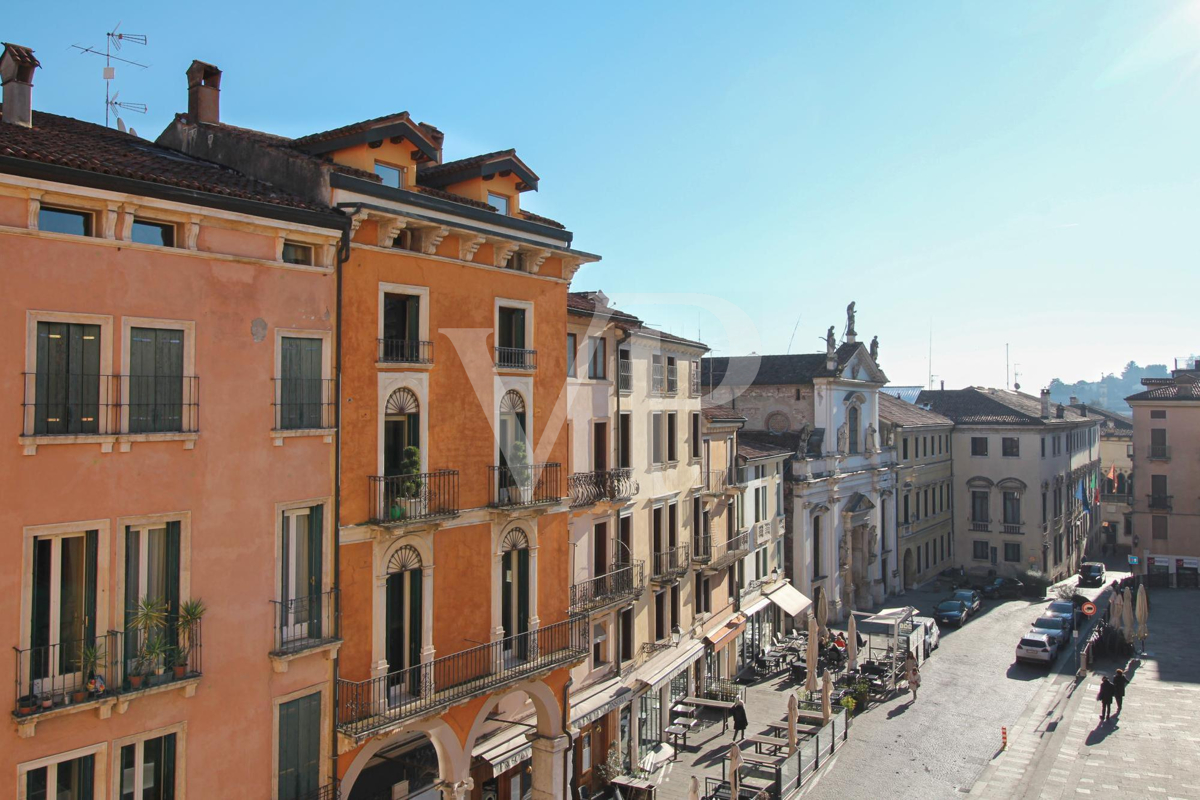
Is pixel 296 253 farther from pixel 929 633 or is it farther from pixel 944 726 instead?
pixel 929 633

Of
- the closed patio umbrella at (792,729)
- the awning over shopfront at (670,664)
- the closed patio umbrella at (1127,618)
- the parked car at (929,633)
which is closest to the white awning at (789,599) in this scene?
the parked car at (929,633)

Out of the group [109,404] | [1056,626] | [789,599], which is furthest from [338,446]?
[1056,626]

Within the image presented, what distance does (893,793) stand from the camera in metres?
23.8

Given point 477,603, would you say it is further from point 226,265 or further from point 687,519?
point 687,519

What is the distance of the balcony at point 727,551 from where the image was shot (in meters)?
31.2

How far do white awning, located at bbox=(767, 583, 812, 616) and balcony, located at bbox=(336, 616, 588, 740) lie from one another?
1909cm

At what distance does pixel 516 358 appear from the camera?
61.6 feet

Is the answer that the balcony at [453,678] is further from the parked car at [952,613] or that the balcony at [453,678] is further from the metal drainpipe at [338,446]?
the parked car at [952,613]

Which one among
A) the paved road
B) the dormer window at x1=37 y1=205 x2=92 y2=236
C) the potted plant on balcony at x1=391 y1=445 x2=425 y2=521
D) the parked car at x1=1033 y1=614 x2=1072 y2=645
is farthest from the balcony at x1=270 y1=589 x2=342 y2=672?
the parked car at x1=1033 y1=614 x2=1072 y2=645

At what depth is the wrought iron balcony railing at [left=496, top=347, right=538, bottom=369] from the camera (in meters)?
18.3

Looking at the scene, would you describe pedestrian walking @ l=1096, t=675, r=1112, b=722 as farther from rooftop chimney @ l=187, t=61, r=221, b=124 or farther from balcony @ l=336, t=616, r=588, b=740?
rooftop chimney @ l=187, t=61, r=221, b=124

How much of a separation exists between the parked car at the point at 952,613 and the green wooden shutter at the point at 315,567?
37.9 meters

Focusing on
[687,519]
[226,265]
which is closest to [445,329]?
[226,265]

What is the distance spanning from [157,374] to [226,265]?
6.48 ft
